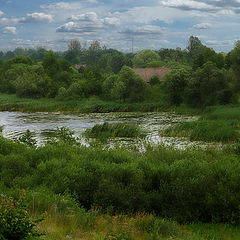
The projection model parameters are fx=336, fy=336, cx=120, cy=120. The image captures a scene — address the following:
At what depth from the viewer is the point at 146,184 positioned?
1052 cm

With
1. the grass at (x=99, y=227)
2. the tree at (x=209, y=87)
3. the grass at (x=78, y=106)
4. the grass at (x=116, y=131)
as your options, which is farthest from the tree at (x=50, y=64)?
the grass at (x=99, y=227)

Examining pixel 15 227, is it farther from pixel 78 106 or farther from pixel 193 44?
pixel 193 44

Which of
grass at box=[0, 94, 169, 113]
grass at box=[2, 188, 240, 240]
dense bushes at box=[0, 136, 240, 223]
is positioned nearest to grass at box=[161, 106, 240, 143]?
dense bushes at box=[0, 136, 240, 223]

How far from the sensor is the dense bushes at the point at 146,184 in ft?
30.8

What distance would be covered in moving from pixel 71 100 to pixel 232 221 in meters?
41.0

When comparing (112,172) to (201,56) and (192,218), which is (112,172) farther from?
(201,56)

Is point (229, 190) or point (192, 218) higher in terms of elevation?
point (229, 190)

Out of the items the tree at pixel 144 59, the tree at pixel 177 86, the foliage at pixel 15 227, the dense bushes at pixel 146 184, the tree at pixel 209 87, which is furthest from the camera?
the tree at pixel 144 59

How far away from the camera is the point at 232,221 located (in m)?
8.82

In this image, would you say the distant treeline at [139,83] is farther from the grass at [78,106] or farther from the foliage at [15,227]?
the foliage at [15,227]

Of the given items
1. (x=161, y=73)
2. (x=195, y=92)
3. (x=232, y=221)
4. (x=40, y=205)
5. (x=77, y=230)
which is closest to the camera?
(x=77, y=230)

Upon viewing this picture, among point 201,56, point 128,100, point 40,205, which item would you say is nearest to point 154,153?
point 40,205

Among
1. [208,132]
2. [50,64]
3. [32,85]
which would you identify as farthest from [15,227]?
[50,64]

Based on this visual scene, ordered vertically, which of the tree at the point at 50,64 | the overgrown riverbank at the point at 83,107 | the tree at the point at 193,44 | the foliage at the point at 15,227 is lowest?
the overgrown riverbank at the point at 83,107
